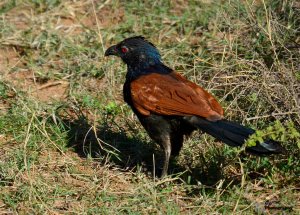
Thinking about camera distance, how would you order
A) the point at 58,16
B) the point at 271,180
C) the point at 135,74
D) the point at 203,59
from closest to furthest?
the point at 271,180, the point at 135,74, the point at 203,59, the point at 58,16

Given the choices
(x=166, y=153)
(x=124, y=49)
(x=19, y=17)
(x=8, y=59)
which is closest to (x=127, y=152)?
(x=166, y=153)

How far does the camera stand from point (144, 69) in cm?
508

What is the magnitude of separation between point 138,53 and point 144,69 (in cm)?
14

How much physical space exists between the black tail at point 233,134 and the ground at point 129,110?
0.08m

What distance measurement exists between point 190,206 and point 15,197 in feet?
3.46

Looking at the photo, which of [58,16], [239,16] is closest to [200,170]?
[239,16]

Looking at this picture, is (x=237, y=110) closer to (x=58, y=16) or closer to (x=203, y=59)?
(x=203, y=59)

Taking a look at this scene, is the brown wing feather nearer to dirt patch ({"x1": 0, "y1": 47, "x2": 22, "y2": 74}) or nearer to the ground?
the ground

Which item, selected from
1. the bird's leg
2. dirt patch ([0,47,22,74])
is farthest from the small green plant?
dirt patch ([0,47,22,74])

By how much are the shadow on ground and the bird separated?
16cm

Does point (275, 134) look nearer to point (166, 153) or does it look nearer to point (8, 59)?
point (166, 153)

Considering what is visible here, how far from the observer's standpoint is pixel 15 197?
174 inches

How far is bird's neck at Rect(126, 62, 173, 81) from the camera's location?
5012 mm

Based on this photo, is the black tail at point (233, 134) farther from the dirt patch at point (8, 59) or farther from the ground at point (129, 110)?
the dirt patch at point (8, 59)
